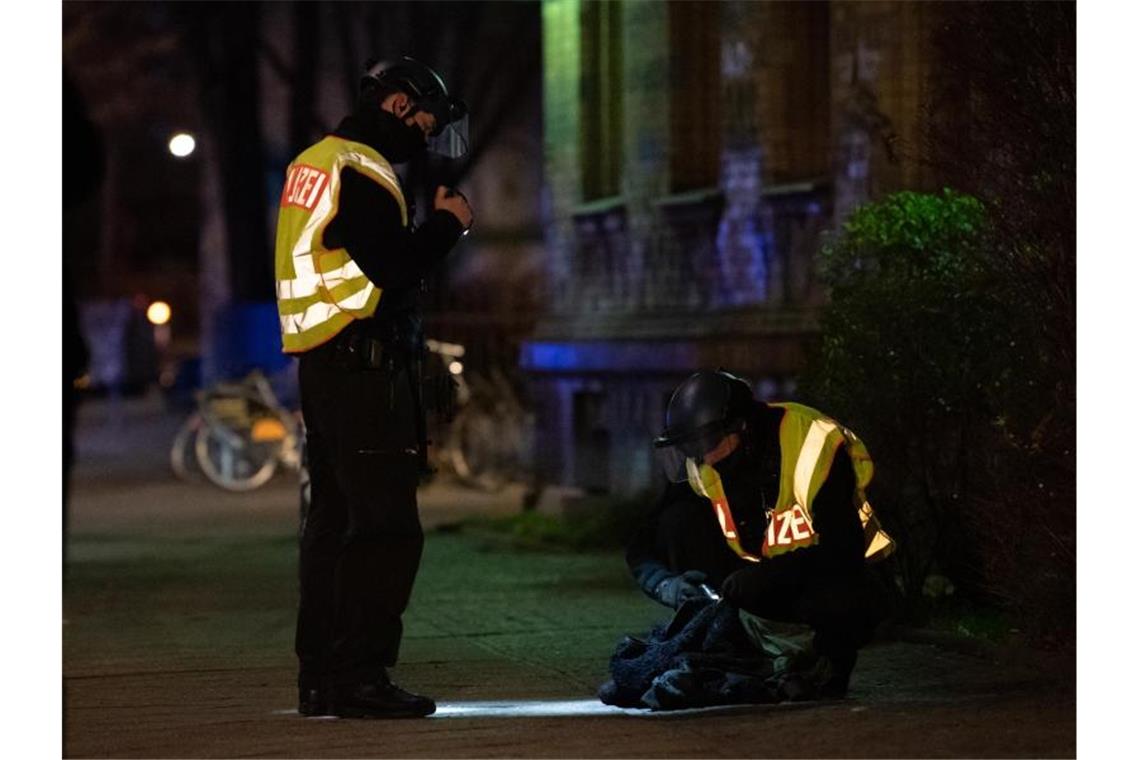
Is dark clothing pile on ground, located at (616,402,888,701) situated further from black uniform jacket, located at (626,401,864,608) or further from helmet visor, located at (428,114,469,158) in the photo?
helmet visor, located at (428,114,469,158)

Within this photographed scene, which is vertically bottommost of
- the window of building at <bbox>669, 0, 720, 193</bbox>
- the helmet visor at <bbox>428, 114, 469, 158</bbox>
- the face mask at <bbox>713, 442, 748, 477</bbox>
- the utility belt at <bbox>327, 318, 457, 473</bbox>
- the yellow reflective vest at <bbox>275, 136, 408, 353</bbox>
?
the face mask at <bbox>713, 442, 748, 477</bbox>

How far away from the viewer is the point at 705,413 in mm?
7324

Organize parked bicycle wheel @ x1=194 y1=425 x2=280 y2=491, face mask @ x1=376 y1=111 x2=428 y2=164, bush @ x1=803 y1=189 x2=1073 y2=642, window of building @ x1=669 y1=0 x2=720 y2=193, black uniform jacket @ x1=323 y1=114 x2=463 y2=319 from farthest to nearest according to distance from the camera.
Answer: parked bicycle wheel @ x1=194 y1=425 x2=280 y2=491
window of building @ x1=669 y1=0 x2=720 y2=193
bush @ x1=803 y1=189 x2=1073 y2=642
face mask @ x1=376 y1=111 x2=428 y2=164
black uniform jacket @ x1=323 y1=114 x2=463 y2=319

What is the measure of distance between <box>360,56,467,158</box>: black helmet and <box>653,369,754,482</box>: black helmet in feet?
3.40

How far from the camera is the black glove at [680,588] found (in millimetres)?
7659

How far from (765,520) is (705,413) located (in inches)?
16.4

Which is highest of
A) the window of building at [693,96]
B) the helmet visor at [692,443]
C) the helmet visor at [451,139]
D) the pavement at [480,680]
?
the window of building at [693,96]

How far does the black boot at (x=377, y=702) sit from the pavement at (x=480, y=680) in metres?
0.07

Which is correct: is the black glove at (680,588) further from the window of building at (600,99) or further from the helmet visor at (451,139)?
the window of building at (600,99)

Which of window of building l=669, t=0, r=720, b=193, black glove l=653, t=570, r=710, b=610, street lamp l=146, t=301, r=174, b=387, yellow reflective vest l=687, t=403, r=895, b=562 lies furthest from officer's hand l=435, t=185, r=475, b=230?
street lamp l=146, t=301, r=174, b=387

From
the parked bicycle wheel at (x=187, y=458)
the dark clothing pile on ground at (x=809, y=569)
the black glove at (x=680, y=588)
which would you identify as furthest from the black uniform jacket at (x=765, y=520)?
the parked bicycle wheel at (x=187, y=458)

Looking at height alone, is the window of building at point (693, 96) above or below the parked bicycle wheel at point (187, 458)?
above

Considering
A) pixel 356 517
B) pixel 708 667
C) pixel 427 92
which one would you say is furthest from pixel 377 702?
pixel 427 92

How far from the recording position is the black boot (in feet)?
24.0
